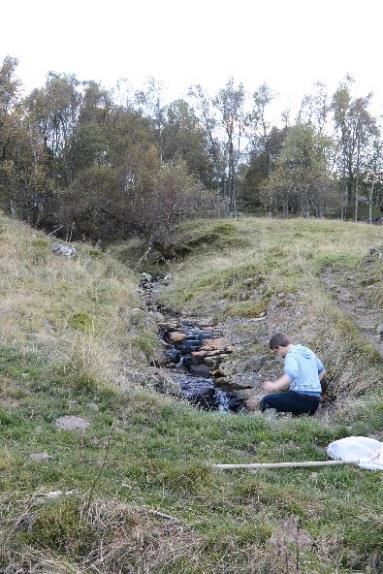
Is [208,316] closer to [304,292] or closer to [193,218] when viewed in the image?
[304,292]

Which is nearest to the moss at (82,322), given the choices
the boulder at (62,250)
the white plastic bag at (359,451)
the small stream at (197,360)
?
the small stream at (197,360)

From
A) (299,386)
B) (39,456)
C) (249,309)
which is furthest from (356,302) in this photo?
(39,456)

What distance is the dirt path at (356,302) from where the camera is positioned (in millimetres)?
13455

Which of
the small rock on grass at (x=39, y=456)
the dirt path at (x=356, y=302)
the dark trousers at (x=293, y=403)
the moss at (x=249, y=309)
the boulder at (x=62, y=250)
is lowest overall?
the dark trousers at (x=293, y=403)

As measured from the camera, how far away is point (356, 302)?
53.4 ft

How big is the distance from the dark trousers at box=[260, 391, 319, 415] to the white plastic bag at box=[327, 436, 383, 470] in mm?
1851

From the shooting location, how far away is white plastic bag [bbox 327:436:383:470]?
6.72 m

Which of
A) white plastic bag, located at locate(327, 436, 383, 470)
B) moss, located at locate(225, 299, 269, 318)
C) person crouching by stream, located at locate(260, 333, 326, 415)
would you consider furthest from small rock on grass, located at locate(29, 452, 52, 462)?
moss, located at locate(225, 299, 269, 318)

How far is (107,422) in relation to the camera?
25.8 ft

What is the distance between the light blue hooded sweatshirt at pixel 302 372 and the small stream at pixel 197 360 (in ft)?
7.59

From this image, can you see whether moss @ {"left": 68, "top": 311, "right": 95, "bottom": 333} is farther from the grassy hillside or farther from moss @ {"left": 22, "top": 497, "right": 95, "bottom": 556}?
moss @ {"left": 22, "top": 497, "right": 95, "bottom": 556}

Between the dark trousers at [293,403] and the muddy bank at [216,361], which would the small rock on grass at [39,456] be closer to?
the dark trousers at [293,403]

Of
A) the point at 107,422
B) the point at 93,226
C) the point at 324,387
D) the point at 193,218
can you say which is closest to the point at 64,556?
the point at 107,422

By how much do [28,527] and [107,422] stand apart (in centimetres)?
293
